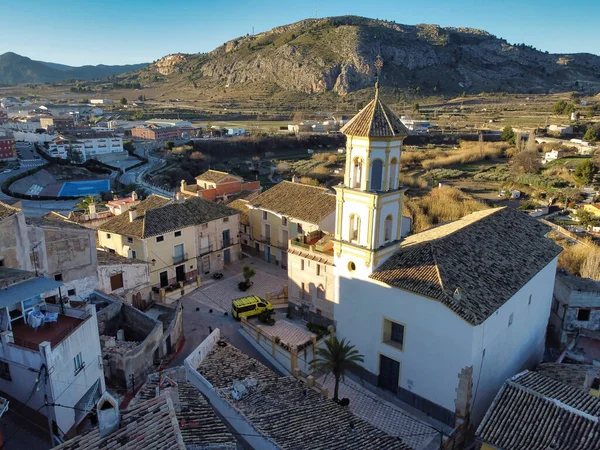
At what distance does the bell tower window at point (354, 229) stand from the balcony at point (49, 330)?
1182 centimetres

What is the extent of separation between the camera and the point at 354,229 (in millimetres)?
22312

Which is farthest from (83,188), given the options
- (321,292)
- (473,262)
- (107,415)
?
(107,415)

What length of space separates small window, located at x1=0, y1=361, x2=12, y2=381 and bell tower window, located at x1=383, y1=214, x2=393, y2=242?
620 inches

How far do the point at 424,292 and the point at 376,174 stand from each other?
19.3 ft

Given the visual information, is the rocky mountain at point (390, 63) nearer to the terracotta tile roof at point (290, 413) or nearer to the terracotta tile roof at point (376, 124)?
the terracotta tile roof at point (376, 124)

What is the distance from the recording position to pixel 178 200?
113 ft

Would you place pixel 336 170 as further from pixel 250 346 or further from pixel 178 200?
pixel 250 346

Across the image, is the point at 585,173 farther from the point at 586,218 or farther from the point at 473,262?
the point at 473,262

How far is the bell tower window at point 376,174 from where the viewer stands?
21.1 metres

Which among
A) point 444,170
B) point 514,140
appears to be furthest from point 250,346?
point 514,140

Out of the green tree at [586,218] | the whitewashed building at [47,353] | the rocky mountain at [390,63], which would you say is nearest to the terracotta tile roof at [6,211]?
the whitewashed building at [47,353]

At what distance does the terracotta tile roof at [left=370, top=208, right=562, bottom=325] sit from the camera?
18719 mm

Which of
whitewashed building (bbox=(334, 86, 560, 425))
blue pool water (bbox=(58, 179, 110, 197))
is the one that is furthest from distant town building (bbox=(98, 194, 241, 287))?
blue pool water (bbox=(58, 179, 110, 197))

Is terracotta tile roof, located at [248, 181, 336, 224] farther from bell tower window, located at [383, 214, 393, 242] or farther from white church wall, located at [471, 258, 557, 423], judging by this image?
white church wall, located at [471, 258, 557, 423]
